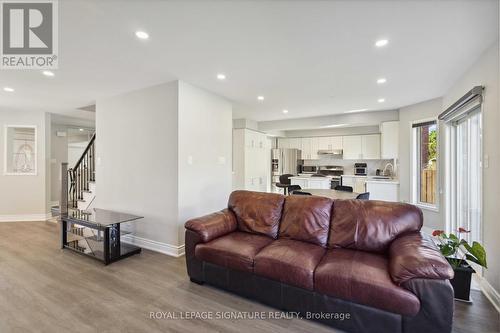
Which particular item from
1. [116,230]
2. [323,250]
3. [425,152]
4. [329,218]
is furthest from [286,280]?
[425,152]

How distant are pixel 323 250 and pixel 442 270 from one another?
0.95 m

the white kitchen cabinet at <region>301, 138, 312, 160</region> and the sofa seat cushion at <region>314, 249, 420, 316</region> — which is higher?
the white kitchen cabinet at <region>301, 138, 312, 160</region>

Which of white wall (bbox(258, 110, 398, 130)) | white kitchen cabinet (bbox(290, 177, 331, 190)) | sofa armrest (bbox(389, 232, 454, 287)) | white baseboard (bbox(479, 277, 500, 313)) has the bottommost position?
white baseboard (bbox(479, 277, 500, 313))

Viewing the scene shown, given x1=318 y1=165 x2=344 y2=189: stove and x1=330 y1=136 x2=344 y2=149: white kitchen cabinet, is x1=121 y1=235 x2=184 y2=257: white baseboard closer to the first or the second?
x1=318 y1=165 x2=344 y2=189: stove

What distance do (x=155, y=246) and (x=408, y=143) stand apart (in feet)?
17.8

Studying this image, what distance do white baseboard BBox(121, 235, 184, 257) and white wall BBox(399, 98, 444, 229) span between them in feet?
15.6

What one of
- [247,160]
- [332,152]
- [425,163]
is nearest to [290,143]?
[332,152]

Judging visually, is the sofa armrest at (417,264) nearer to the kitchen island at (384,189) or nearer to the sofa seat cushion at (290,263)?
the sofa seat cushion at (290,263)

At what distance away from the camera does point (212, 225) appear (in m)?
2.69

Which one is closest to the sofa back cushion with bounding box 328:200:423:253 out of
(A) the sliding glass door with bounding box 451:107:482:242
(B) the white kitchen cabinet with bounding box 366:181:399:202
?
(A) the sliding glass door with bounding box 451:107:482:242

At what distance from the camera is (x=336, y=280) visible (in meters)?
1.86

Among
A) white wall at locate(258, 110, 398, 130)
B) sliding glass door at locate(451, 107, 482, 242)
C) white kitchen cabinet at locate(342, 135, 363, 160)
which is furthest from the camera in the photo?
white kitchen cabinet at locate(342, 135, 363, 160)

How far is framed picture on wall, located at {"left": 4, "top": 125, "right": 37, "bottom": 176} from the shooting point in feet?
17.9

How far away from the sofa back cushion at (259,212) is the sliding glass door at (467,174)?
2.58 m
